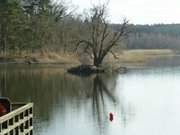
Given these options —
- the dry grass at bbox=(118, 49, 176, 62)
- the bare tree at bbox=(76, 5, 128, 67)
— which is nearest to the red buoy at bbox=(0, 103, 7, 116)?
the bare tree at bbox=(76, 5, 128, 67)

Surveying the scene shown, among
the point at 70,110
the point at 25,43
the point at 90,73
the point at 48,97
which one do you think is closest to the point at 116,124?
the point at 70,110

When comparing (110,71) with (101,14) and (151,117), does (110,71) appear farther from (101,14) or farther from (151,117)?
(151,117)

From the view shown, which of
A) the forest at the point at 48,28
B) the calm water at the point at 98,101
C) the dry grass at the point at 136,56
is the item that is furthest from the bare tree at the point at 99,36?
the dry grass at the point at 136,56

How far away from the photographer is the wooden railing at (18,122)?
51.9ft

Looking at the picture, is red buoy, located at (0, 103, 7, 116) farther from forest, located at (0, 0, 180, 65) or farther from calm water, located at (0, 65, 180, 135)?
forest, located at (0, 0, 180, 65)

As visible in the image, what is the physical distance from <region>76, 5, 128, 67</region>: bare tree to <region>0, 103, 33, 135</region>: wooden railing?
58030 millimetres

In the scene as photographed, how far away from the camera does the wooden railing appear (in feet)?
51.9

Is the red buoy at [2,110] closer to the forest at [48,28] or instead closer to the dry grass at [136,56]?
the forest at [48,28]

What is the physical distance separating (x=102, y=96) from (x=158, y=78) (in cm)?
1825

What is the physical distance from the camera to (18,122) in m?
17.3

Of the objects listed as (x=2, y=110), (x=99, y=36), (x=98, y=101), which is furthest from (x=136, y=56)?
(x=2, y=110)

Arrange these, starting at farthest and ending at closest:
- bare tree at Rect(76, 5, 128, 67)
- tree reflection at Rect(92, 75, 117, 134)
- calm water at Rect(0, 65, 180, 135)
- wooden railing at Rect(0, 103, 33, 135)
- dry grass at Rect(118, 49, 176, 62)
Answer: dry grass at Rect(118, 49, 176, 62), bare tree at Rect(76, 5, 128, 67), tree reflection at Rect(92, 75, 117, 134), calm water at Rect(0, 65, 180, 135), wooden railing at Rect(0, 103, 33, 135)

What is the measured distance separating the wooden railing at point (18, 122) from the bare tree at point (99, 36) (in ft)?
190

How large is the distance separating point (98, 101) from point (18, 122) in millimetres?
26898
